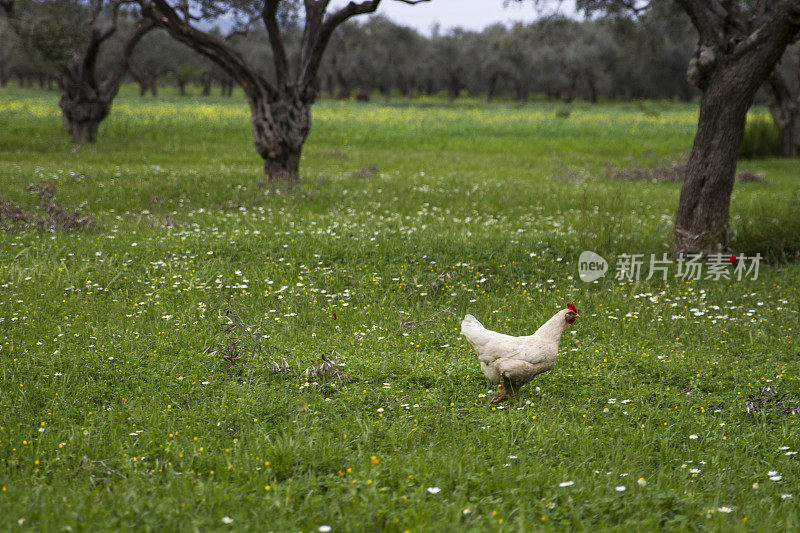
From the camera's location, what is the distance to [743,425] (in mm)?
5324

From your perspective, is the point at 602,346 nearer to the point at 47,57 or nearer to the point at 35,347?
the point at 35,347

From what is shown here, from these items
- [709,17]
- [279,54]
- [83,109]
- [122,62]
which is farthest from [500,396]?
[83,109]

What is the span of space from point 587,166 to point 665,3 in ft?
19.5

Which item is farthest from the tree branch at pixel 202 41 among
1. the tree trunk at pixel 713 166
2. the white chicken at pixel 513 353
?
the white chicken at pixel 513 353

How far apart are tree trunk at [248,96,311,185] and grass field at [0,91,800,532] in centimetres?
247

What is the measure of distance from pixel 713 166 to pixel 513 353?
22.0 ft

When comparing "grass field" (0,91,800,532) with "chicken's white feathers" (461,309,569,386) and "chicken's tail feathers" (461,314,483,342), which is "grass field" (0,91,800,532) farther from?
"chicken's tail feathers" (461,314,483,342)

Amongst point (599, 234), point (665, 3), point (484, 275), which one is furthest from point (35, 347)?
point (665, 3)

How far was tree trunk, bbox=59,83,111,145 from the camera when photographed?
934 inches

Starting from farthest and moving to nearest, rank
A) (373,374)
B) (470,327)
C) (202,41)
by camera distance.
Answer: (202,41) → (373,374) → (470,327)

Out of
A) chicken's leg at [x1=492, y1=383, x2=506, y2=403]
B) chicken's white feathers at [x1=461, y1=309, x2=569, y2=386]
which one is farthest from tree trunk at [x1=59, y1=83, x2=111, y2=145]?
chicken's leg at [x1=492, y1=383, x2=506, y2=403]

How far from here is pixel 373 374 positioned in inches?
245

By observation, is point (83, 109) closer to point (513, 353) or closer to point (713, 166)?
point (713, 166)

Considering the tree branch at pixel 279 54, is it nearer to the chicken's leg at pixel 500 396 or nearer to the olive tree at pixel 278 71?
the olive tree at pixel 278 71
